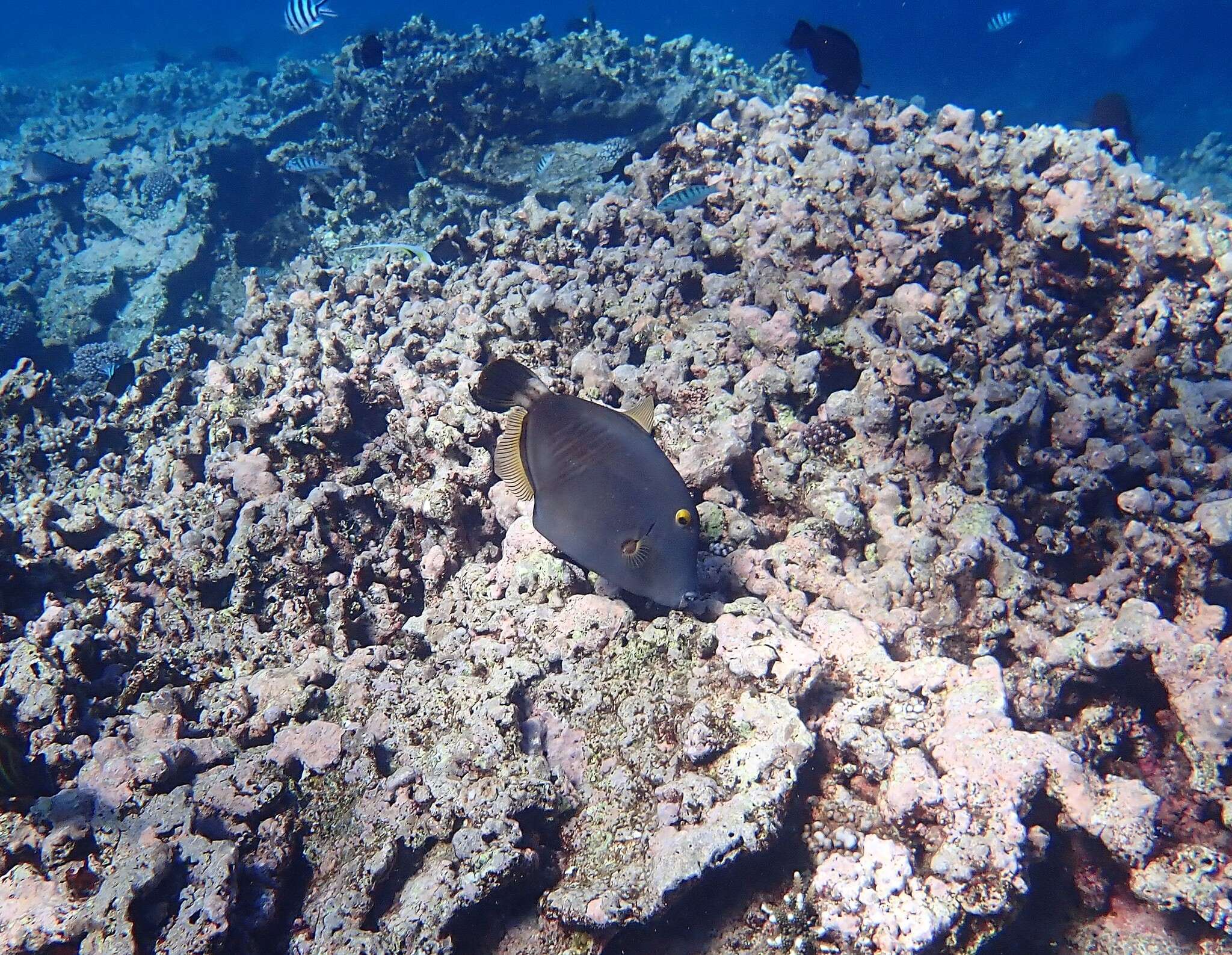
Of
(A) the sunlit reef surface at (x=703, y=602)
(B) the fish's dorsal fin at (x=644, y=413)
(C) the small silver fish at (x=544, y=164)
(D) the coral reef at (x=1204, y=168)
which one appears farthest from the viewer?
(D) the coral reef at (x=1204, y=168)

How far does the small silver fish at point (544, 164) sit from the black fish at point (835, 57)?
4070 millimetres

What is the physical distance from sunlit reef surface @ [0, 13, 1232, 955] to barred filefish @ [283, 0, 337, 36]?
18.1 feet

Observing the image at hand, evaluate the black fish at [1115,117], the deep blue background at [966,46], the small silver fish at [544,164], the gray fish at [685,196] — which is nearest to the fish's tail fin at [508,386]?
the gray fish at [685,196]

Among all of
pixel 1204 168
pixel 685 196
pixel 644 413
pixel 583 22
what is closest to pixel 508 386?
pixel 644 413

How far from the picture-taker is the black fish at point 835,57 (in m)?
5.71

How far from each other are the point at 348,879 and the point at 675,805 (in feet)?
3.60

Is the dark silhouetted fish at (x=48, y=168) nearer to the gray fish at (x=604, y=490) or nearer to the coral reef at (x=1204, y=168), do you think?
the gray fish at (x=604, y=490)

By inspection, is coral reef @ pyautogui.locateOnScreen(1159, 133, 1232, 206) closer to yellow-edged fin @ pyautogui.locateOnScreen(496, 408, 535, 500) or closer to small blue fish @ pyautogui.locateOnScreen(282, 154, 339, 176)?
small blue fish @ pyautogui.locateOnScreen(282, 154, 339, 176)

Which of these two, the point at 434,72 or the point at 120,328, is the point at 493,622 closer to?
the point at 120,328

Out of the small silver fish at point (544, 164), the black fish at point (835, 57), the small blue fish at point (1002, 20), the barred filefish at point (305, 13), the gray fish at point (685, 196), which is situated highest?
the barred filefish at point (305, 13)

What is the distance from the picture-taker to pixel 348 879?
7.04 ft

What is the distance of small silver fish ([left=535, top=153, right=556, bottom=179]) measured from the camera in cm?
916

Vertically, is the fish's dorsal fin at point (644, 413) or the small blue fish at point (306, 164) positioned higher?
the small blue fish at point (306, 164)

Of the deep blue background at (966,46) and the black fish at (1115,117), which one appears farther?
the deep blue background at (966,46)
